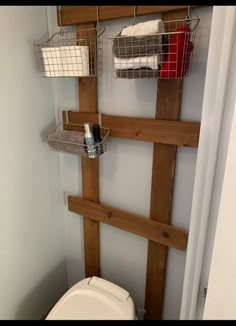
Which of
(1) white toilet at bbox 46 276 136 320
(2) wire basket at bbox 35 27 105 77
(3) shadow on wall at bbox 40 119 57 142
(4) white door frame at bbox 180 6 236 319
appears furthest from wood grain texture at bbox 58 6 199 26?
(1) white toilet at bbox 46 276 136 320

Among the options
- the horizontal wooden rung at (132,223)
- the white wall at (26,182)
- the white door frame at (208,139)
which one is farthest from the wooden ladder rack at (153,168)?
the white door frame at (208,139)

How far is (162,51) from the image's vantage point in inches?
24.0

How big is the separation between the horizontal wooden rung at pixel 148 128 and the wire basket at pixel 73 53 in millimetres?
167

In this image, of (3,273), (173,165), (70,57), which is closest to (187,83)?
(173,165)

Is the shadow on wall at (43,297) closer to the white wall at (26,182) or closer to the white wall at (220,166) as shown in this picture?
the white wall at (26,182)

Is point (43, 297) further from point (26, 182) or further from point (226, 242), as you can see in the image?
point (226, 242)

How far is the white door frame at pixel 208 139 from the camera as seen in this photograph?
362mm

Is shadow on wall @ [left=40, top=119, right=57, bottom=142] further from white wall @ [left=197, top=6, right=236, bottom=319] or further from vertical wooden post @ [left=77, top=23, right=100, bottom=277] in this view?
white wall @ [left=197, top=6, right=236, bottom=319]

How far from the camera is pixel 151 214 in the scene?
2.89 feet

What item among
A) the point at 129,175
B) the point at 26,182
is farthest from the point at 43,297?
the point at 129,175

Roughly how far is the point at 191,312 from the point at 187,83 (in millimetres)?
617

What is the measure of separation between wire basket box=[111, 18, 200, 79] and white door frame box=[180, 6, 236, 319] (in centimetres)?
22

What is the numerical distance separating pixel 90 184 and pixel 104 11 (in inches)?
25.2
